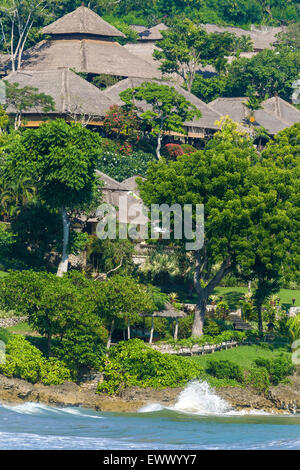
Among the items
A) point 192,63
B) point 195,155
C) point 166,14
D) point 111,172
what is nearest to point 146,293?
point 195,155

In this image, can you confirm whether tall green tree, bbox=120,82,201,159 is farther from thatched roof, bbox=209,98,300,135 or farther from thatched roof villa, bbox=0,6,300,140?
thatched roof, bbox=209,98,300,135

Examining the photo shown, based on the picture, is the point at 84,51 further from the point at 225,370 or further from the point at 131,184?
the point at 225,370

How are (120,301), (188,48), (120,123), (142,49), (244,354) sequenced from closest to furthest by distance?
(120,301) < (244,354) < (120,123) < (188,48) < (142,49)

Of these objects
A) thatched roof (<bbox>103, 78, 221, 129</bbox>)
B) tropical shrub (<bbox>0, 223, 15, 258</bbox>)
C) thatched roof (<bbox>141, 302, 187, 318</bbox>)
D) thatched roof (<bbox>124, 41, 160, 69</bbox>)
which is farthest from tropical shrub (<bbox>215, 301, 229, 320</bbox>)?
thatched roof (<bbox>124, 41, 160, 69</bbox>)

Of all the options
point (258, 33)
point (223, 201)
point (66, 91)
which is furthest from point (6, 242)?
point (258, 33)

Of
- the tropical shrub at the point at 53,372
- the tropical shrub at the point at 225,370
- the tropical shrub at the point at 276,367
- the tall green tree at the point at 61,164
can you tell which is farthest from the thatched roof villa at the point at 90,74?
the tropical shrub at the point at 53,372

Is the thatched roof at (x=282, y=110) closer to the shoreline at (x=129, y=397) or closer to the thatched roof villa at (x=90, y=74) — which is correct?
the thatched roof villa at (x=90, y=74)
